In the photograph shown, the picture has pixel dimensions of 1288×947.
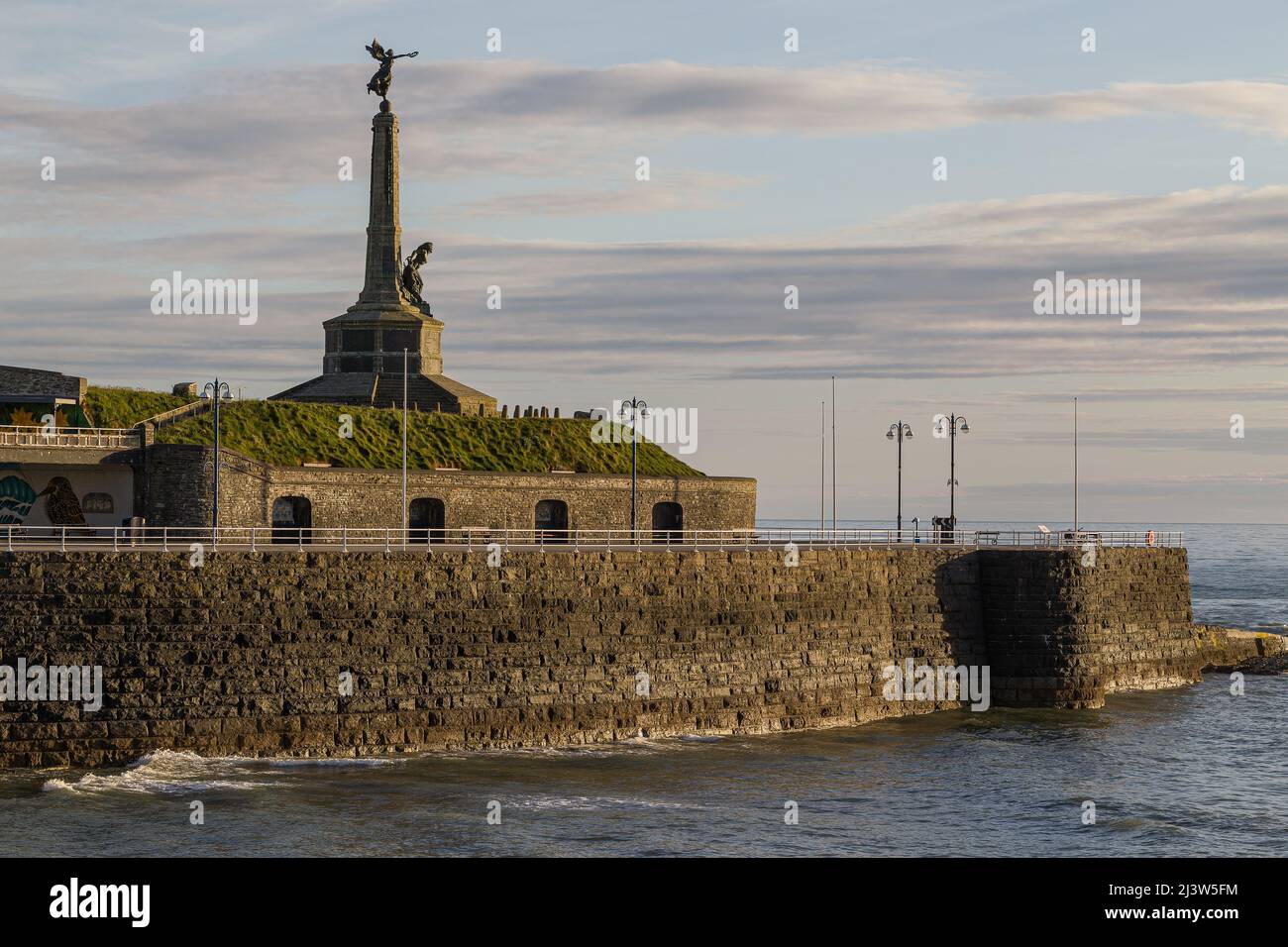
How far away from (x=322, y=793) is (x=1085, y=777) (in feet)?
60.6

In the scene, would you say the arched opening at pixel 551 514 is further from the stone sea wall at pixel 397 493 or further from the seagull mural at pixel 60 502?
the seagull mural at pixel 60 502

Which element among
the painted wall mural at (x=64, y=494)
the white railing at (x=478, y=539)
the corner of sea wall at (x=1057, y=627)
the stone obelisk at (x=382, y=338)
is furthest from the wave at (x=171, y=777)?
the stone obelisk at (x=382, y=338)

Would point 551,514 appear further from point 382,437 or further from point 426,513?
point 382,437

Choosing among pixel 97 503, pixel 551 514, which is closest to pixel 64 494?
pixel 97 503

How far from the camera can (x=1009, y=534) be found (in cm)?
5719

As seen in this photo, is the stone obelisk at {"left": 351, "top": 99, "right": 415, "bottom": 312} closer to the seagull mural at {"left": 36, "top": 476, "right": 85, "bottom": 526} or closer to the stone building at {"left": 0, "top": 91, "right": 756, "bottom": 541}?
the stone building at {"left": 0, "top": 91, "right": 756, "bottom": 541}

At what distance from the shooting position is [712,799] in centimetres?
3569

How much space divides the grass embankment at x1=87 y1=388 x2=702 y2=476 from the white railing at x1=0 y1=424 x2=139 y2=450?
1085cm

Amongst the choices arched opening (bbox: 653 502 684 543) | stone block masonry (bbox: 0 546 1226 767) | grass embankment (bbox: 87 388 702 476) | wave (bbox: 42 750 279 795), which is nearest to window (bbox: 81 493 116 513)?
grass embankment (bbox: 87 388 702 476)

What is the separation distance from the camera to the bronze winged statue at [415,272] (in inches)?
3019

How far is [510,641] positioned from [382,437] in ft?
92.8

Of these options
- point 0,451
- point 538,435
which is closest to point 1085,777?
point 0,451

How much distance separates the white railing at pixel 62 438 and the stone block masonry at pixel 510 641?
470 inches

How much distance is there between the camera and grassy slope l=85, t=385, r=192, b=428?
62.2 meters
